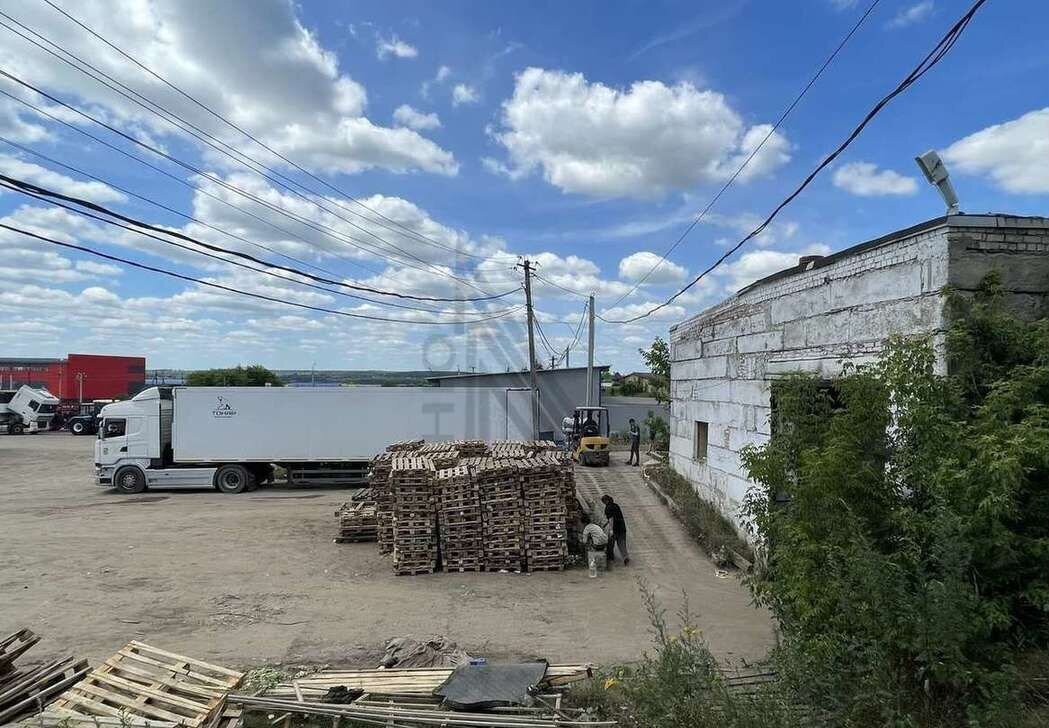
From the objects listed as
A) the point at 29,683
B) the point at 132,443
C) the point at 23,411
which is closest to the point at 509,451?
the point at 29,683

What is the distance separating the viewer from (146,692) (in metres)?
6.59

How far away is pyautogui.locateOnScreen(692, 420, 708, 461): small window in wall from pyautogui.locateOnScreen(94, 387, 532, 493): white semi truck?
35.4 ft

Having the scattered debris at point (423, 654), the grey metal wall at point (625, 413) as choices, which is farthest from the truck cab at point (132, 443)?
the grey metal wall at point (625, 413)

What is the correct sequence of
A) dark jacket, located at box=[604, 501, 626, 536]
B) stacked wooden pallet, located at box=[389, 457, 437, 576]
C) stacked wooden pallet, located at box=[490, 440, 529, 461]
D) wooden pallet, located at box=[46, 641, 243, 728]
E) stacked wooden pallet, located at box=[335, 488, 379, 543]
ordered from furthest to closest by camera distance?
stacked wooden pallet, located at box=[335, 488, 379, 543] → stacked wooden pallet, located at box=[490, 440, 529, 461] → dark jacket, located at box=[604, 501, 626, 536] → stacked wooden pallet, located at box=[389, 457, 437, 576] → wooden pallet, located at box=[46, 641, 243, 728]

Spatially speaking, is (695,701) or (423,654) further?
(423,654)

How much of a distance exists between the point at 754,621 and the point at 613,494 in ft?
34.2

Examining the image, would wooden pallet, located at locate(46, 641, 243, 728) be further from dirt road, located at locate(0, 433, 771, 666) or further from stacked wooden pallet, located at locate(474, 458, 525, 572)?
stacked wooden pallet, located at locate(474, 458, 525, 572)

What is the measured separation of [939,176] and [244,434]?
68.9ft

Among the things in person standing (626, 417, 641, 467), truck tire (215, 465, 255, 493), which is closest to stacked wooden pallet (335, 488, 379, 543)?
truck tire (215, 465, 255, 493)

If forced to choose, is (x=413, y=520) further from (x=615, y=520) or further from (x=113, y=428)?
(x=113, y=428)

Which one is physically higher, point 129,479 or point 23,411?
point 23,411

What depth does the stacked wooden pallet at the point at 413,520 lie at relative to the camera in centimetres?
1240

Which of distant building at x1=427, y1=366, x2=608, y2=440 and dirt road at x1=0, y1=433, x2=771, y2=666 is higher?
distant building at x1=427, y1=366, x2=608, y2=440

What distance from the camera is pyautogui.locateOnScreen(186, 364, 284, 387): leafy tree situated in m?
59.2
